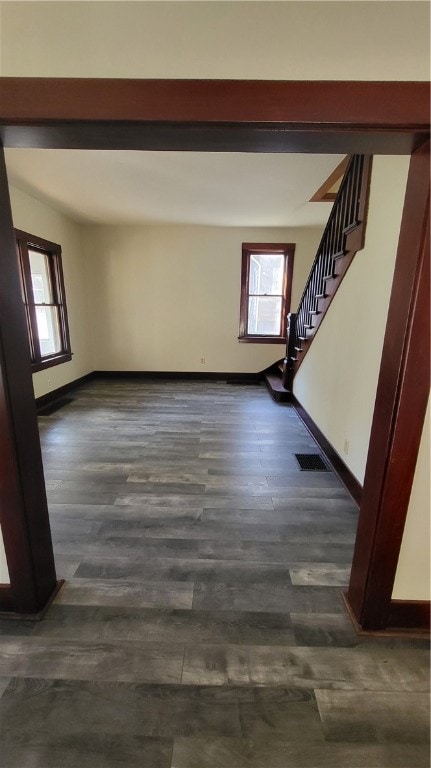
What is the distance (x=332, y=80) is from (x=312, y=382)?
2.77m

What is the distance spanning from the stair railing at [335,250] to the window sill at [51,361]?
131 inches

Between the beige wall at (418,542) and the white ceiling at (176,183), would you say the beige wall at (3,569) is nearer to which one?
the beige wall at (418,542)

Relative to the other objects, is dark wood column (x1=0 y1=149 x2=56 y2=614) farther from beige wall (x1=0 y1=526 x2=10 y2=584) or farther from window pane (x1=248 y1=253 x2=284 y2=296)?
window pane (x1=248 y1=253 x2=284 y2=296)

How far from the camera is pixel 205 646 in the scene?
128 centimetres

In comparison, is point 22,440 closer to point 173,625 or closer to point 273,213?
point 173,625

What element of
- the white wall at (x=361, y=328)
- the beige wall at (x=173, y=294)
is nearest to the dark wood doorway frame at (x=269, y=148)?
the white wall at (x=361, y=328)

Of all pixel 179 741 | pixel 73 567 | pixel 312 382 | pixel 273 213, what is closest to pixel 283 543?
pixel 179 741

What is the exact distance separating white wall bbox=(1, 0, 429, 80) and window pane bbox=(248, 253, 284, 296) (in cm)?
443

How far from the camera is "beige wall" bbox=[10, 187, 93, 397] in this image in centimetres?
368

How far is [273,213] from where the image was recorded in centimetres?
411

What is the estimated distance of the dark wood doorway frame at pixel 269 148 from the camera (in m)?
0.92

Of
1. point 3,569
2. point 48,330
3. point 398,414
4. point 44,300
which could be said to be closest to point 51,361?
point 48,330

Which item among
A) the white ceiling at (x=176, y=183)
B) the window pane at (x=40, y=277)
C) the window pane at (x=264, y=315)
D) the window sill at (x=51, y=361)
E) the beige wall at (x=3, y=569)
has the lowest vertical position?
the beige wall at (x=3, y=569)

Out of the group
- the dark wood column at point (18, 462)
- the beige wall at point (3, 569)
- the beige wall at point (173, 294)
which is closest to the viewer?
the dark wood column at point (18, 462)
